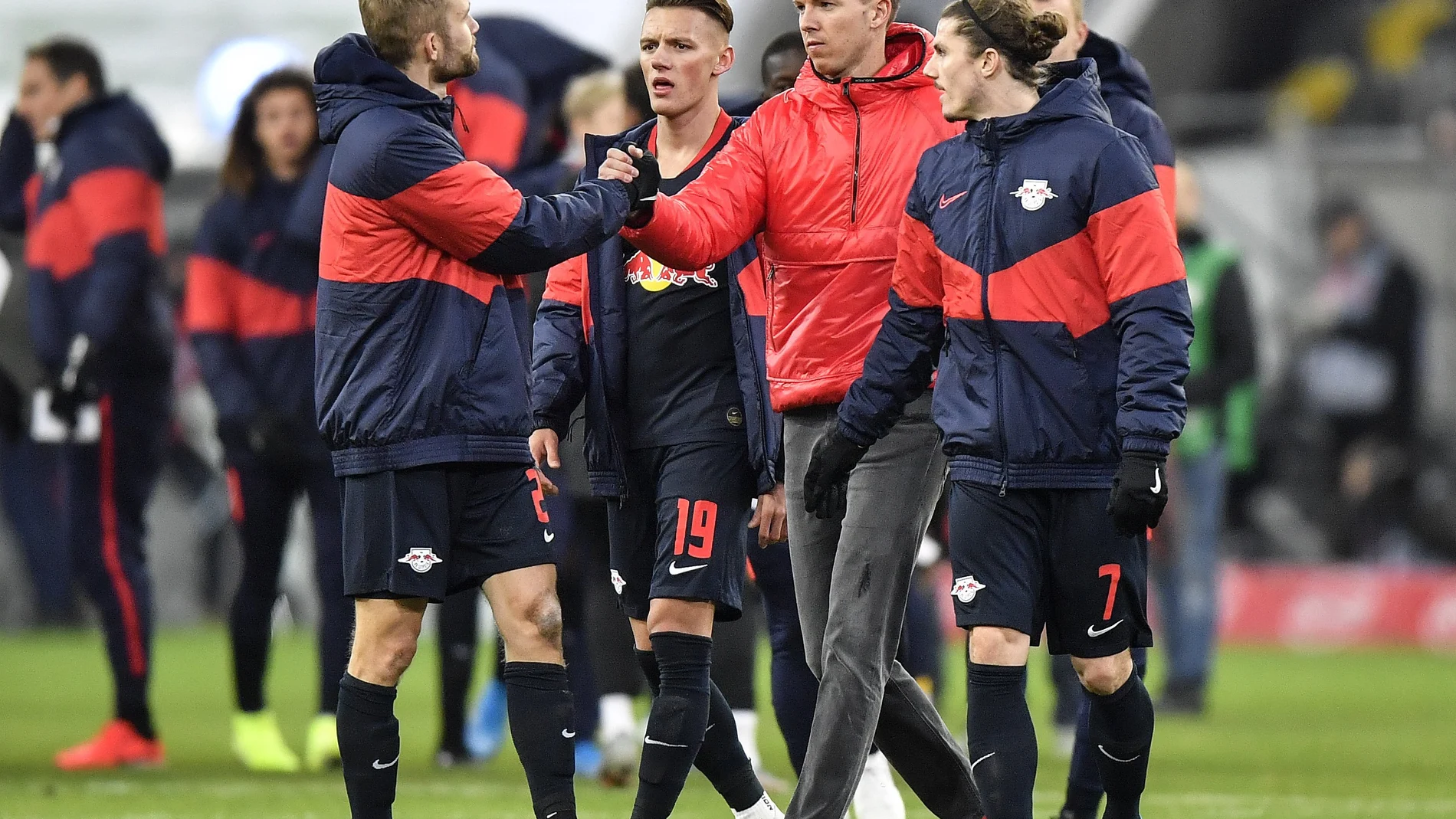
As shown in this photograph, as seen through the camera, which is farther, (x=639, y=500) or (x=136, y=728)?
(x=136, y=728)

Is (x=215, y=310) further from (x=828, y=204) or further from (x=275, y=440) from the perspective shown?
(x=828, y=204)

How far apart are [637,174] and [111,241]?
3.67 m

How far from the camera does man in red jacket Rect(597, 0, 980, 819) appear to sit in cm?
559

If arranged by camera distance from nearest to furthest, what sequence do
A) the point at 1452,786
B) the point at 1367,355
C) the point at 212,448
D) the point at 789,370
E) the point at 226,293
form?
the point at 789,370, the point at 1452,786, the point at 226,293, the point at 1367,355, the point at 212,448

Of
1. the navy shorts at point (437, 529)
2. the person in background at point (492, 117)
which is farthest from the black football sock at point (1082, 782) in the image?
the person in background at point (492, 117)

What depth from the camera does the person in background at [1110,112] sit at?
6.13m

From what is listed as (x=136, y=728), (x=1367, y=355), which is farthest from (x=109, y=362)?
(x=1367, y=355)

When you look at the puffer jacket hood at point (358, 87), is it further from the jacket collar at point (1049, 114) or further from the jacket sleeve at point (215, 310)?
the jacket sleeve at point (215, 310)

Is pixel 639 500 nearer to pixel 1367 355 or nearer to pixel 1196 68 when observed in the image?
pixel 1367 355

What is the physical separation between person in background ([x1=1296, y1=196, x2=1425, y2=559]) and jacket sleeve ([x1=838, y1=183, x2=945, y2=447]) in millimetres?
11094

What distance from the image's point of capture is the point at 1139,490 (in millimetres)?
5000

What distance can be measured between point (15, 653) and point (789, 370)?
1055cm

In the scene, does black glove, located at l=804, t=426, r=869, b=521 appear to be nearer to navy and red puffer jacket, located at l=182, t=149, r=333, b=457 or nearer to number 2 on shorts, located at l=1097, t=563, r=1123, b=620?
number 2 on shorts, located at l=1097, t=563, r=1123, b=620

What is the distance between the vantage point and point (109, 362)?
8.52 metres
